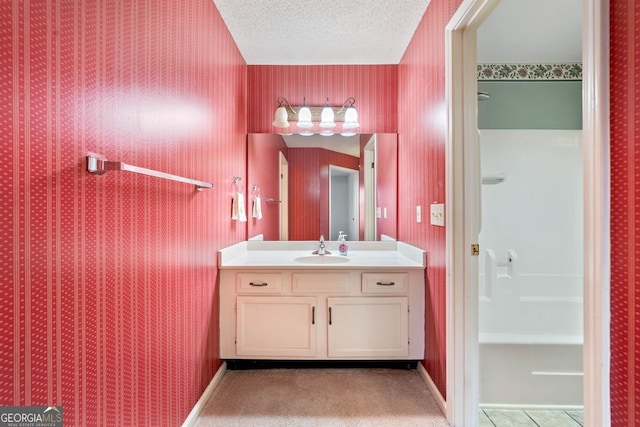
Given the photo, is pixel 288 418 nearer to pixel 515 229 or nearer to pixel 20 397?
pixel 20 397

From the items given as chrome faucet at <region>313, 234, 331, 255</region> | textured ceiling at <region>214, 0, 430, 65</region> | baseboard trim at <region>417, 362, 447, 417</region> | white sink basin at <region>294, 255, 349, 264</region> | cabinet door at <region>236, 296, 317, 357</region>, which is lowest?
baseboard trim at <region>417, 362, 447, 417</region>

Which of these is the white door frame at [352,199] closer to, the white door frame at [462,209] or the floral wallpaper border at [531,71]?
the white door frame at [462,209]

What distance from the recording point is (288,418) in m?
1.55

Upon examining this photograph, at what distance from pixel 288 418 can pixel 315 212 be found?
4.72ft

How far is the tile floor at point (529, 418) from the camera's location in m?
1.61

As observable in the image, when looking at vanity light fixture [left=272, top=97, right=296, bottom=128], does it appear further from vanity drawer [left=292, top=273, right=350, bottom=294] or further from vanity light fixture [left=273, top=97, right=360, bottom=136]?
vanity drawer [left=292, top=273, right=350, bottom=294]

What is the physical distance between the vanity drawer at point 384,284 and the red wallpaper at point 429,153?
0.15m

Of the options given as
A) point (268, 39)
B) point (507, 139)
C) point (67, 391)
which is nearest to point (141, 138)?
point (67, 391)

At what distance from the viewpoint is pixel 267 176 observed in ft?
8.29

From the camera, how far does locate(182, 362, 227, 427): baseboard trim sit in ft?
Result: 4.83

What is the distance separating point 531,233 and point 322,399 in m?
2.05

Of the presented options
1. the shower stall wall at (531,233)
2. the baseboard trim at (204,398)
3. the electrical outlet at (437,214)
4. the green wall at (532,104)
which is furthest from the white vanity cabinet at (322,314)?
the green wall at (532,104)

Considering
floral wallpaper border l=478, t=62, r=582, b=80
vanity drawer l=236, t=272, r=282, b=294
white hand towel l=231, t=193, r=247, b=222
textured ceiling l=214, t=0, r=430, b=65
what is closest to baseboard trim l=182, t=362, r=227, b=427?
vanity drawer l=236, t=272, r=282, b=294

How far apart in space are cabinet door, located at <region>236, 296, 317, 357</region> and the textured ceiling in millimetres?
1801
